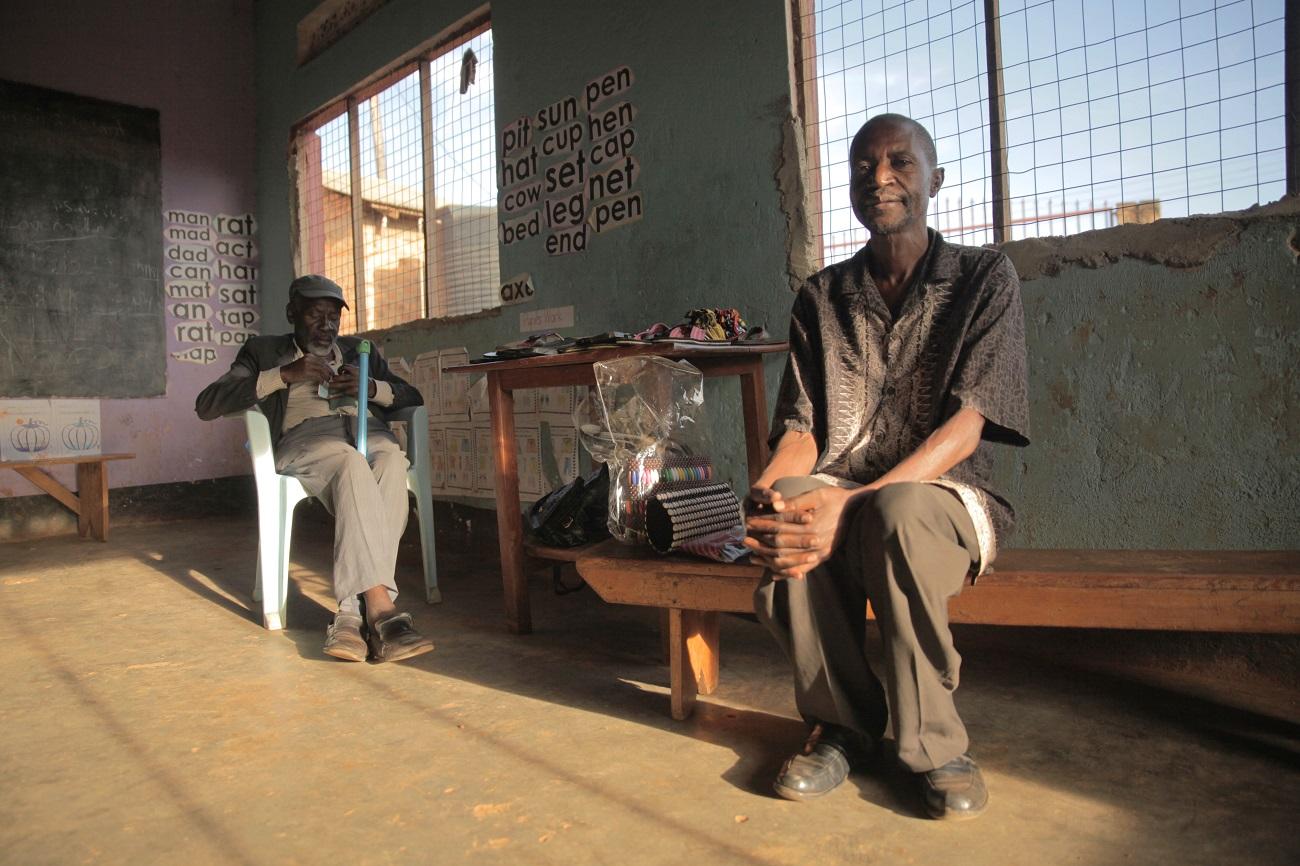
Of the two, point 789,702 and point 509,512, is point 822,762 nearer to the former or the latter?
point 789,702

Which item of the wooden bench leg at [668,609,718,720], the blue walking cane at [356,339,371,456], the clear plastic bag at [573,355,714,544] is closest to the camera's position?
the wooden bench leg at [668,609,718,720]

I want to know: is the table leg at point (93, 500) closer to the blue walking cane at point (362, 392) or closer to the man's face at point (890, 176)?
the blue walking cane at point (362, 392)

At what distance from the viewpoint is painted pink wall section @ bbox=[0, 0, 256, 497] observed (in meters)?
5.53

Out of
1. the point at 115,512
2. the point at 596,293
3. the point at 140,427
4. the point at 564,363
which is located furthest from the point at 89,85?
the point at 564,363

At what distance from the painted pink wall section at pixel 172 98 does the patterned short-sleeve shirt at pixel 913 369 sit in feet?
17.1

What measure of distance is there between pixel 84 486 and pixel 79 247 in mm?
1583

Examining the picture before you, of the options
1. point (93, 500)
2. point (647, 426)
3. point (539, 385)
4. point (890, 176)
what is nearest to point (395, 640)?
point (539, 385)

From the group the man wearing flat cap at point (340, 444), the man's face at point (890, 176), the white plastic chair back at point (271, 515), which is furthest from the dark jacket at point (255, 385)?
the man's face at point (890, 176)

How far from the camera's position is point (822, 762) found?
65.3 inches

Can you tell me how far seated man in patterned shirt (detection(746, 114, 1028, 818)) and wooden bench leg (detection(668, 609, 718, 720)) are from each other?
0.38m

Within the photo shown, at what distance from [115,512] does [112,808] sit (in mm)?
4921

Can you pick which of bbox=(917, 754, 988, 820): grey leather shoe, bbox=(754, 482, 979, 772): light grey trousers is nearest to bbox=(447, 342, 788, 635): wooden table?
bbox=(754, 482, 979, 772): light grey trousers

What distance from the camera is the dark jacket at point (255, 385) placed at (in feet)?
10.5

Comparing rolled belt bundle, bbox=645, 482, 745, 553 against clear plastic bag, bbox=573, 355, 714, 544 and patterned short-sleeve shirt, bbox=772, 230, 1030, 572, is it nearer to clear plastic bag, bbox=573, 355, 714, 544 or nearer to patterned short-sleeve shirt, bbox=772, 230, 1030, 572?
clear plastic bag, bbox=573, 355, 714, 544
